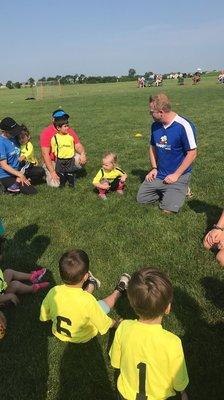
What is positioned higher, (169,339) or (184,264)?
(169,339)

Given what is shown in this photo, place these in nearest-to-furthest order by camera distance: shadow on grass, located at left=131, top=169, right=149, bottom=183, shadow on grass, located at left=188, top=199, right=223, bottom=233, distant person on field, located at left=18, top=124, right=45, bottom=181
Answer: shadow on grass, located at left=188, top=199, right=223, bottom=233
distant person on field, located at left=18, top=124, right=45, bottom=181
shadow on grass, located at left=131, top=169, right=149, bottom=183

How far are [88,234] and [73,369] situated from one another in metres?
2.97

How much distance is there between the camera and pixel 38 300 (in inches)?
194

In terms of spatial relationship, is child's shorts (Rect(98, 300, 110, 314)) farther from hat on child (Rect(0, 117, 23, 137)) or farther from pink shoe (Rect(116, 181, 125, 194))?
hat on child (Rect(0, 117, 23, 137))

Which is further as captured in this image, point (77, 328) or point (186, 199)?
point (186, 199)

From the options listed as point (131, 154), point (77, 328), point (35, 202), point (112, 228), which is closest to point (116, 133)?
point (131, 154)

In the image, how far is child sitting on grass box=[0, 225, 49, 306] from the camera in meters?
4.75

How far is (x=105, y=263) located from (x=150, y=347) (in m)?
2.86

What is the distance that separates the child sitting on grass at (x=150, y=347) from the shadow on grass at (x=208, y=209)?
12.9 ft

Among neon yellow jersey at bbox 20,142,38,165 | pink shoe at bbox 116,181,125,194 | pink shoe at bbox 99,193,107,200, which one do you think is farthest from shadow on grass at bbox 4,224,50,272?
neon yellow jersey at bbox 20,142,38,165

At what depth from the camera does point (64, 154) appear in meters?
9.22

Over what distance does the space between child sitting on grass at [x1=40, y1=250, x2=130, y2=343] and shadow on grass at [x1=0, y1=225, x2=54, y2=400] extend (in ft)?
1.15

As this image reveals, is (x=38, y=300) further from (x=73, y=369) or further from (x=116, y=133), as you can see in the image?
(x=116, y=133)

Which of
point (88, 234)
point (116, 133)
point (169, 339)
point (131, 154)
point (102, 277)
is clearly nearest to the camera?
point (169, 339)
